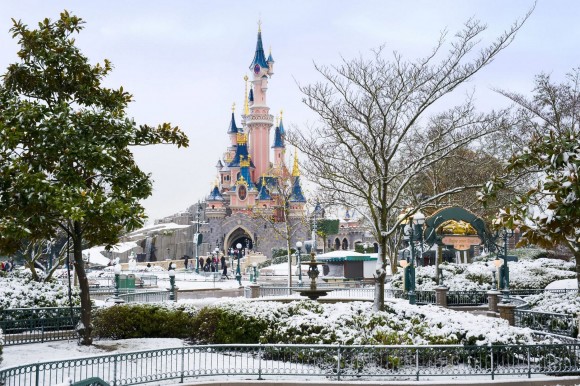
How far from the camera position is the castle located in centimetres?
8825

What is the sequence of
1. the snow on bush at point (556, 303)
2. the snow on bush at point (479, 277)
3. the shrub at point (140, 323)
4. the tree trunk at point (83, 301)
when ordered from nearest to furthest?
the tree trunk at point (83, 301) → the shrub at point (140, 323) → the snow on bush at point (556, 303) → the snow on bush at point (479, 277)

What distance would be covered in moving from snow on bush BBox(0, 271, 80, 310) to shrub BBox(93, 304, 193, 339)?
8.35 feet

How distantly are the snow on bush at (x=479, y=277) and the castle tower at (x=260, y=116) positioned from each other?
2607 inches

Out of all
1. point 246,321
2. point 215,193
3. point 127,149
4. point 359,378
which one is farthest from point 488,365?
point 215,193

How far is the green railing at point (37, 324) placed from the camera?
16.6 m

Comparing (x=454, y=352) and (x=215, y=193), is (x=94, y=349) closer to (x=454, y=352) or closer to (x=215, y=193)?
(x=454, y=352)

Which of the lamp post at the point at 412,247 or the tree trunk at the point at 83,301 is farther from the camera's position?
the lamp post at the point at 412,247

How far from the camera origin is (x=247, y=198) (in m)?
91.1

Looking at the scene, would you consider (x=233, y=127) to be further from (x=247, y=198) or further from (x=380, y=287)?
(x=380, y=287)

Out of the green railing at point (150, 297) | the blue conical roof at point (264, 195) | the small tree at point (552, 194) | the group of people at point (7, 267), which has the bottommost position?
the green railing at point (150, 297)

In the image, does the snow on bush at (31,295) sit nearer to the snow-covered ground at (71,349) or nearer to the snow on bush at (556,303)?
the snow-covered ground at (71,349)

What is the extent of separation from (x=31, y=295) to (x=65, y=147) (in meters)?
6.85

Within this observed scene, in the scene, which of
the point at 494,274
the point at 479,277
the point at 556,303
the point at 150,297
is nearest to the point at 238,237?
the point at 479,277

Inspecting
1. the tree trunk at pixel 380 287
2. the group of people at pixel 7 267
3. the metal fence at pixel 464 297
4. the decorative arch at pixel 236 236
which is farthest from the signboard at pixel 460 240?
the decorative arch at pixel 236 236
